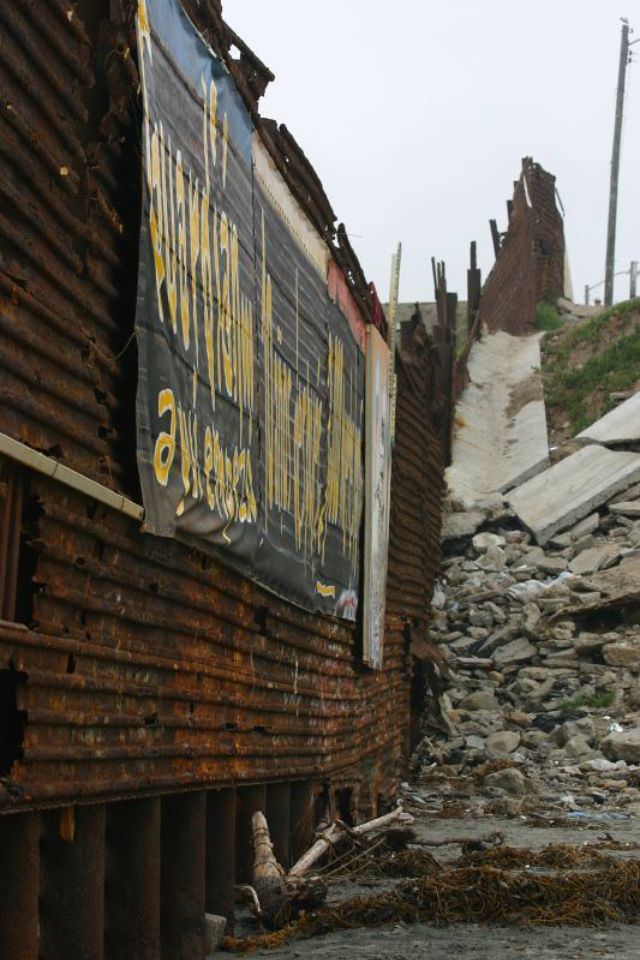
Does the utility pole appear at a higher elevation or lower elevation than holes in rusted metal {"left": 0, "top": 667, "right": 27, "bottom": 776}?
higher

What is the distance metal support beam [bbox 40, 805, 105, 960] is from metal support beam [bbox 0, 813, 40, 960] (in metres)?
0.38

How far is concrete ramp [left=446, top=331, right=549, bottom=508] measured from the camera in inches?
1069

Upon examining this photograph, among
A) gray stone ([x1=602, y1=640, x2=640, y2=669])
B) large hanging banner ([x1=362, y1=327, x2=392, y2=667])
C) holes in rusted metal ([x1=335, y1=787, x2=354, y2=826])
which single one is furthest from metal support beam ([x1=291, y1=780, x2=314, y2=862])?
gray stone ([x1=602, y1=640, x2=640, y2=669])

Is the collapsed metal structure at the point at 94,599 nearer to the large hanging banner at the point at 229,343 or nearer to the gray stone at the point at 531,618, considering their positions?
the large hanging banner at the point at 229,343

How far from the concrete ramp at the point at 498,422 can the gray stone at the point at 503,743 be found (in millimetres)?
7655

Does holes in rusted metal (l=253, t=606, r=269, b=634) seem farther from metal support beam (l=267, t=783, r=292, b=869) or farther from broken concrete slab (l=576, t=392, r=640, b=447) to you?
broken concrete slab (l=576, t=392, r=640, b=447)

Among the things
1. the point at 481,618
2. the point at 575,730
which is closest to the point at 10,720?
the point at 575,730

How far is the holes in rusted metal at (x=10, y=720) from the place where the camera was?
5.23 m

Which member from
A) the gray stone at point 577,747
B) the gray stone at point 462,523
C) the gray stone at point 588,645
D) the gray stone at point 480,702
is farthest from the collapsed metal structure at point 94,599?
the gray stone at point 462,523

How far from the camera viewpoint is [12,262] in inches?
206

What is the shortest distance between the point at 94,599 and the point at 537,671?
1467cm

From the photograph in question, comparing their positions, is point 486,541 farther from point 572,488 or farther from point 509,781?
point 509,781

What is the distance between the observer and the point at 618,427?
2745cm

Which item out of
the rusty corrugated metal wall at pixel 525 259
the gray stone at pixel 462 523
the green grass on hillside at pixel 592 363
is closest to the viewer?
the gray stone at pixel 462 523
